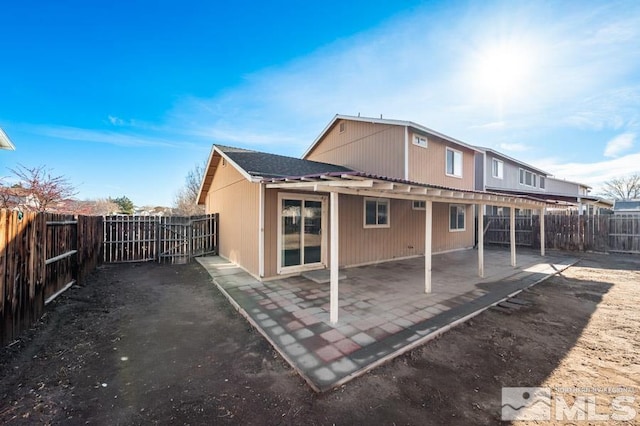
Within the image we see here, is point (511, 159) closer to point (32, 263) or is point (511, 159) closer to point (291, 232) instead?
point (291, 232)

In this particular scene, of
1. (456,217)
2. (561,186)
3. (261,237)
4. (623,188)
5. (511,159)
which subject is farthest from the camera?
(623,188)

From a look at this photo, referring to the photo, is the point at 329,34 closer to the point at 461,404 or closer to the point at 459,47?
the point at 459,47

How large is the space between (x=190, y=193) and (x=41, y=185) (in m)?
14.8

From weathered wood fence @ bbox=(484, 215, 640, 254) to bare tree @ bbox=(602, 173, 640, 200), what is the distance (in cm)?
3456

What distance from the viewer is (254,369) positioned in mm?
2838

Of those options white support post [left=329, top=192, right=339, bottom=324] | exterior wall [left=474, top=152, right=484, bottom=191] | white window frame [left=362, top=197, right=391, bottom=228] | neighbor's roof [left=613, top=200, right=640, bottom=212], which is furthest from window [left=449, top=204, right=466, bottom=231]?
neighbor's roof [left=613, top=200, right=640, bottom=212]

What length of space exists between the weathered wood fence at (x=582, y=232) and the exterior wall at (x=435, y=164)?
4327mm

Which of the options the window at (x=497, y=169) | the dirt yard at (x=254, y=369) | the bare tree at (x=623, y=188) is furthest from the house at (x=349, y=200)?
the bare tree at (x=623, y=188)

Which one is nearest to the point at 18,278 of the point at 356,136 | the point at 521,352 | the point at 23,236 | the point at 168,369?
the point at 23,236

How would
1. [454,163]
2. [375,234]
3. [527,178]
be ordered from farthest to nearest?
[527,178]
[454,163]
[375,234]

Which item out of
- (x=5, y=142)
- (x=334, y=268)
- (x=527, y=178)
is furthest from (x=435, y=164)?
(x=527, y=178)

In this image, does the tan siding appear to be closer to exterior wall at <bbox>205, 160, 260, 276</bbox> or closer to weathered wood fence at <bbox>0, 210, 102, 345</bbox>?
exterior wall at <bbox>205, 160, 260, 276</bbox>

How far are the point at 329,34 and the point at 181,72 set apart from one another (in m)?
5.73

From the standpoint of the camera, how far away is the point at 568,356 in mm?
3104
